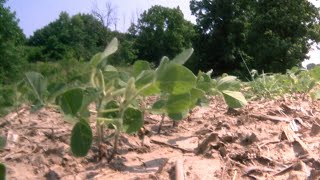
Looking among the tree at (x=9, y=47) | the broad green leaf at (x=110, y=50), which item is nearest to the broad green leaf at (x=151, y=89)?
the broad green leaf at (x=110, y=50)

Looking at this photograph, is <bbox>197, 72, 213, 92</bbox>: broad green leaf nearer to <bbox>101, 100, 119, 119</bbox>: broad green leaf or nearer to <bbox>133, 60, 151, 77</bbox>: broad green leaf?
<bbox>133, 60, 151, 77</bbox>: broad green leaf

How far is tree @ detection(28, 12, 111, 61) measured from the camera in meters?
27.4

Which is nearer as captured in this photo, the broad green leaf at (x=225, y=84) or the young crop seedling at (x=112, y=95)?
the young crop seedling at (x=112, y=95)

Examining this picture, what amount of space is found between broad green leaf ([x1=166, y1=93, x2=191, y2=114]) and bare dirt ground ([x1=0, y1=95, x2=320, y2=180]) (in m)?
0.09

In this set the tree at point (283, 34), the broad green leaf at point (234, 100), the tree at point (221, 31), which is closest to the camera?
the broad green leaf at point (234, 100)

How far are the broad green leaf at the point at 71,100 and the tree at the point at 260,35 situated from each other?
1288 centimetres

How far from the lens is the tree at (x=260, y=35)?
15344mm

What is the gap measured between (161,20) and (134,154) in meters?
27.4

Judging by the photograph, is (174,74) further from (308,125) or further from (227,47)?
(227,47)

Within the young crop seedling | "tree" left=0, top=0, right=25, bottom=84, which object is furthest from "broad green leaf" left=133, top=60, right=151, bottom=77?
"tree" left=0, top=0, right=25, bottom=84

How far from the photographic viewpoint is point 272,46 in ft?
50.3

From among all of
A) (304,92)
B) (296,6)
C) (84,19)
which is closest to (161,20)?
(84,19)

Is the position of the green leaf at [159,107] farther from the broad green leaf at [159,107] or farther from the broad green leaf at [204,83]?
the broad green leaf at [204,83]

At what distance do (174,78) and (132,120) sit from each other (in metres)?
0.12
